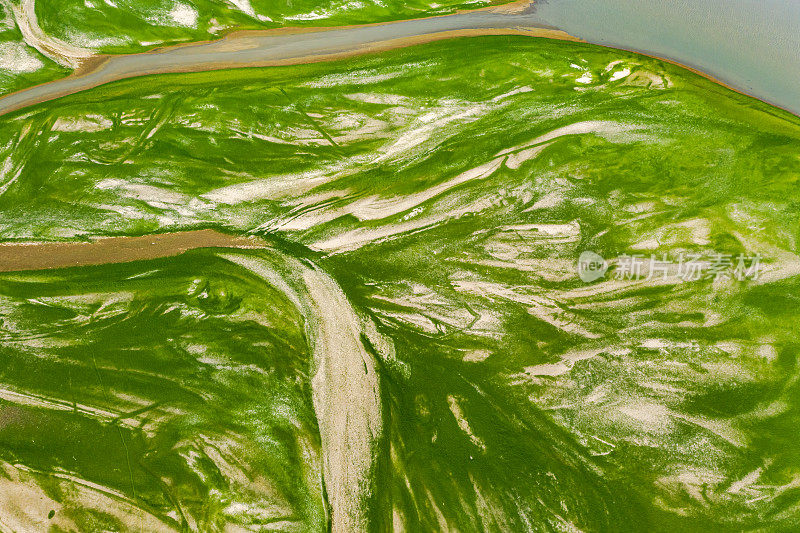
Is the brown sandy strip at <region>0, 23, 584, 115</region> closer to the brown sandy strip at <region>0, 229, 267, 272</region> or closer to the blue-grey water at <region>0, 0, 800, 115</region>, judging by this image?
the blue-grey water at <region>0, 0, 800, 115</region>

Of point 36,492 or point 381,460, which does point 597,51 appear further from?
point 36,492

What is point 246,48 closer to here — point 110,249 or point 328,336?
point 110,249

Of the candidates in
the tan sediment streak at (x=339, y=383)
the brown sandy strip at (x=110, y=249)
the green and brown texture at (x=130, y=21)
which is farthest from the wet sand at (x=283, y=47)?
the tan sediment streak at (x=339, y=383)

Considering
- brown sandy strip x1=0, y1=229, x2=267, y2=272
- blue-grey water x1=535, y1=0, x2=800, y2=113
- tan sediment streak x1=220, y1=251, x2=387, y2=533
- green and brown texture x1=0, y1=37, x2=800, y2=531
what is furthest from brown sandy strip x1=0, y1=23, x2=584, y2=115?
tan sediment streak x1=220, y1=251, x2=387, y2=533

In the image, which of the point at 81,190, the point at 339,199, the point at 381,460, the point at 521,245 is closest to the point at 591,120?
the point at 521,245

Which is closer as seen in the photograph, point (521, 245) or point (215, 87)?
point (521, 245)

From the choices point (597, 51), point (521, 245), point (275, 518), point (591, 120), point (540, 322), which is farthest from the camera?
point (597, 51)
